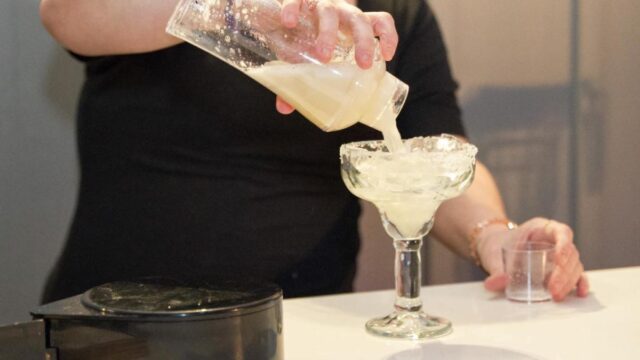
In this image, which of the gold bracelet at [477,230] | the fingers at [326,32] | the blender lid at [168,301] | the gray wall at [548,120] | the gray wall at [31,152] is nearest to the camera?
the blender lid at [168,301]

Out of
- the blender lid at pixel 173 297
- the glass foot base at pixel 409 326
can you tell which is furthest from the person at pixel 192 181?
the blender lid at pixel 173 297

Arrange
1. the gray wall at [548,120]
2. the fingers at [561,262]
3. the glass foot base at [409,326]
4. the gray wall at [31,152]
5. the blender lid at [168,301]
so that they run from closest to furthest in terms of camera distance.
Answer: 1. the blender lid at [168,301]
2. the glass foot base at [409,326]
3. the fingers at [561,262]
4. the gray wall at [31,152]
5. the gray wall at [548,120]

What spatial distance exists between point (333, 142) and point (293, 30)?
0.48 metres

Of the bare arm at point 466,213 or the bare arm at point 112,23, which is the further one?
the bare arm at point 466,213

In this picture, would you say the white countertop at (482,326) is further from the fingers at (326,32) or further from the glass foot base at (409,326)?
the fingers at (326,32)

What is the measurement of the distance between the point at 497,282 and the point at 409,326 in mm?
205

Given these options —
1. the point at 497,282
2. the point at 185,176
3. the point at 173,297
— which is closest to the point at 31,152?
the point at 185,176

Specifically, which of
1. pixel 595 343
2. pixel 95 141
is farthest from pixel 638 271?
pixel 95 141

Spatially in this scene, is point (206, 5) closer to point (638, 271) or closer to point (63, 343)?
point (63, 343)

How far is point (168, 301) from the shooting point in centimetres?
64

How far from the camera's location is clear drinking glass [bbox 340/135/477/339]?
80 cm

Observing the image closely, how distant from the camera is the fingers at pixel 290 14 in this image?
739mm

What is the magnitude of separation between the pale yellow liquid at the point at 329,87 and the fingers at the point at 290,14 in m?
0.04

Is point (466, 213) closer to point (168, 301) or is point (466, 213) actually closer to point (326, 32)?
point (326, 32)
